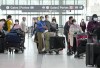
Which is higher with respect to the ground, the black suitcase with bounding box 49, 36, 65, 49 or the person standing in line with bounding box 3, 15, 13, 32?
the person standing in line with bounding box 3, 15, 13, 32

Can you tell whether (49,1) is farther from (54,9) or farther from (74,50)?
(74,50)

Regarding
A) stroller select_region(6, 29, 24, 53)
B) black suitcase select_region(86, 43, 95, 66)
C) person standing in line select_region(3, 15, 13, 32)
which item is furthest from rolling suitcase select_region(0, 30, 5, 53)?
black suitcase select_region(86, 43, 95, 66)

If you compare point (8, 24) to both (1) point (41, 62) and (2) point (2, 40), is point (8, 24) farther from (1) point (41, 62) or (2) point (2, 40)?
(1) point (41, 62)

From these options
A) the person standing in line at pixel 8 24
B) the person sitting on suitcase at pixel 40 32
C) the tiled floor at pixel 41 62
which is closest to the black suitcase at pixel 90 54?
the tiled floor at pixel 41 62

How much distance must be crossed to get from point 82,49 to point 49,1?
113ft

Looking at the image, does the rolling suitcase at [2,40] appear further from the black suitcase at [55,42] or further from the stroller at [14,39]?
the black suitcase at [55,42]

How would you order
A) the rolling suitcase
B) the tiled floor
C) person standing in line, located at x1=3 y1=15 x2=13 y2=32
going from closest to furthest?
the tiled floor → the rolling suitcase → person standing in line, located at x1=3 y1=15 x2=13 y2=32

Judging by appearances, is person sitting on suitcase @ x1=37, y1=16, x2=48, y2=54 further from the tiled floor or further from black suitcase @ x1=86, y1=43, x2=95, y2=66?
black suitcase @ x1=86, y1=43, x2=95, y2=66

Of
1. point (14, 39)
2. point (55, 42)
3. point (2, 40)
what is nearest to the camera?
point (55, 42)

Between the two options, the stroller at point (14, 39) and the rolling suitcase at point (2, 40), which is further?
the rolling suitcase at point (2, 40)

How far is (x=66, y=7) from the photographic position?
27.3m

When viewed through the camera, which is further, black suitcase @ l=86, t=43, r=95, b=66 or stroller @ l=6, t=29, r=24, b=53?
stroller @ l=6, t=29, r=24, b=53

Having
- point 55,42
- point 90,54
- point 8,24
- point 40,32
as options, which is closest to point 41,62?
point 90,54

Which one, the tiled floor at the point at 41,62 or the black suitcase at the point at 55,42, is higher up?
the black suitcase at the point at 55,42
